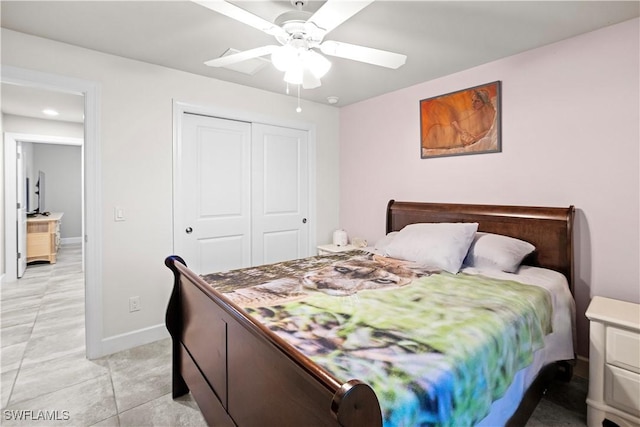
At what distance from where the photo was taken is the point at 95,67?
2490mm

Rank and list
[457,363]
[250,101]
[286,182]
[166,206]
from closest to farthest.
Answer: [457,363] < [166,206] < [250,101] < [286,182]

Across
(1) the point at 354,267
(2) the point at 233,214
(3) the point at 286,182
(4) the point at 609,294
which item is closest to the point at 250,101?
(3) the point at 286,182

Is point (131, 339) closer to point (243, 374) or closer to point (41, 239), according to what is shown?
point (243, 374)

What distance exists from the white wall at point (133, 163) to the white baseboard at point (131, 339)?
0.10ft

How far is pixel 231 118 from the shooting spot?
3281 millimetres

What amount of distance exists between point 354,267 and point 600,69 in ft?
7.10

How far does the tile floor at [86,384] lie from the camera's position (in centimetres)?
186

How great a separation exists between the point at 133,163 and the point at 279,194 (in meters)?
1.53

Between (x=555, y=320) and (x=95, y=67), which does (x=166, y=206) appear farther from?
(x=555, y=320)

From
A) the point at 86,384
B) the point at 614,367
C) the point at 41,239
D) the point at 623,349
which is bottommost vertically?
the point at 86,384

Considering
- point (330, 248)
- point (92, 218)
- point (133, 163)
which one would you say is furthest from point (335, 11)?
point (330, 248)

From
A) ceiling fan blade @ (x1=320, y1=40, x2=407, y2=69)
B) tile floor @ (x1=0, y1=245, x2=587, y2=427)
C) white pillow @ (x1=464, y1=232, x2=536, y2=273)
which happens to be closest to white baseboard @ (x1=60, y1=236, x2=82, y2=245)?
tile floor @ (x1=0, y1=245, x2=587, y2=427)

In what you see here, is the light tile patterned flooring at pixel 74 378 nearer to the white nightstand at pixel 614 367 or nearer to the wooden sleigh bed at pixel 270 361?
the wooden sleigh bed at pixel 270 361

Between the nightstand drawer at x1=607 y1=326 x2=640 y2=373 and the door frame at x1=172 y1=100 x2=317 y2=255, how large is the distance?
282 cm
